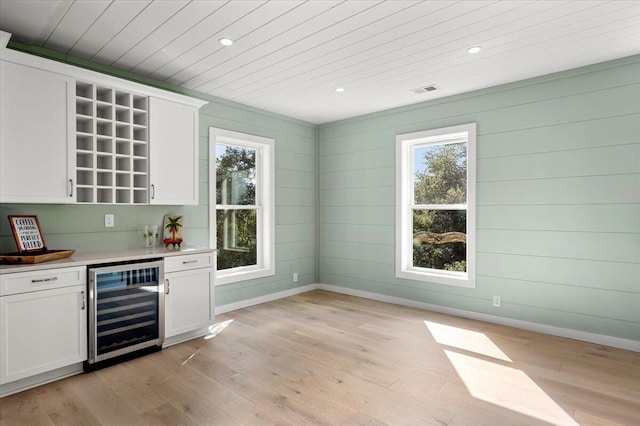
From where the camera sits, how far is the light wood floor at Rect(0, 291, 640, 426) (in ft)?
7.53

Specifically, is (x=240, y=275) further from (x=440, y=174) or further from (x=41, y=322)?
(x=440, y=174)

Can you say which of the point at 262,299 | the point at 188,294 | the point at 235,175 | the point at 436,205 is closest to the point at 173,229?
the point at 188,294

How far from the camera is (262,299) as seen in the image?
16.3ft

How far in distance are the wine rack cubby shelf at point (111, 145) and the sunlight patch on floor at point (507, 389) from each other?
3.22m

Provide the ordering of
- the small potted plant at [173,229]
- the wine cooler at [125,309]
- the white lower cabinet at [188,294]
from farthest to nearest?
the small potted plant at [173,229]
the white lower cabinet at [188,294]
the wine cooler at [125,309]

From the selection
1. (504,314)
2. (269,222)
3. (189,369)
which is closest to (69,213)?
(189,369)

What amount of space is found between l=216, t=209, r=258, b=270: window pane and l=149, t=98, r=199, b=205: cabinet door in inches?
31.3

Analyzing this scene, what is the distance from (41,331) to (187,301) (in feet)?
3.80

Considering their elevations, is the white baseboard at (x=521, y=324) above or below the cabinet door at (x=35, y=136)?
below

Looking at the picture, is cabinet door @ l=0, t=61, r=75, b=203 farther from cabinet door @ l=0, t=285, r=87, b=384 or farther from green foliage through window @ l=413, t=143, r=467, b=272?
green foliage through window @ l=413, t=143, r=467, b=272

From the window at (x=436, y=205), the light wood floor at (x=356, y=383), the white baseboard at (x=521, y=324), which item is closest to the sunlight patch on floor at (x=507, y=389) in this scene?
the light wood floor at (x=356, y=383)

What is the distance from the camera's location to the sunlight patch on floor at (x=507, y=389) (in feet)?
7.59

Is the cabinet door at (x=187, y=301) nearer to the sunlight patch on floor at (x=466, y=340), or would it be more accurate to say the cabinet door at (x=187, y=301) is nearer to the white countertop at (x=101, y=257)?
the white countertop at (x=101, y=257)

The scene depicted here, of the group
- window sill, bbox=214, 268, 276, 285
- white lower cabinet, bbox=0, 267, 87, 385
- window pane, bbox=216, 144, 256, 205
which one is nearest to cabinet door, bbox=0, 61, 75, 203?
white lower cabinet, bbox=0, 267, 87, 385
